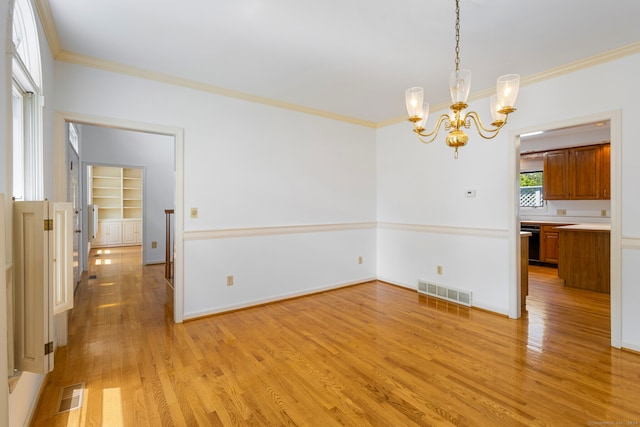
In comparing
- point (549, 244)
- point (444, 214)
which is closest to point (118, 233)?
point (444, 214)

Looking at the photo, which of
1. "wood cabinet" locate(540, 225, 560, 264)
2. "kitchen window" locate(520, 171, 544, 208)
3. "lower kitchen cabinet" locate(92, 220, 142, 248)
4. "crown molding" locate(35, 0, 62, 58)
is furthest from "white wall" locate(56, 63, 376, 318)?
"lower kitchen cabinet" locate(92, 220, 142, 248)

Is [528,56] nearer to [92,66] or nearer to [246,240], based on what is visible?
[246,240]

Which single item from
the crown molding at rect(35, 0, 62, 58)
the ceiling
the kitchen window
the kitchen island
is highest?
the ceiling

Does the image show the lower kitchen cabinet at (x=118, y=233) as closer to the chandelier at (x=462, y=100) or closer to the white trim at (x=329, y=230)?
the white trim at (x=329, y=230)

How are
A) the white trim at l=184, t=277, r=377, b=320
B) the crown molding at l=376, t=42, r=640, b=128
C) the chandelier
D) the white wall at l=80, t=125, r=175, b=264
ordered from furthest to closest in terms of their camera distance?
the white wall at l=80, t=125, r=175, b=264 < the white trim at l=184, t=277, r=377, b=320 < the crown molding at l=376, t=42, r=640, b=128 < the chandelier

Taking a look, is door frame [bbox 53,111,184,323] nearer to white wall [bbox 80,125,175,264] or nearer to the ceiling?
the ceiling

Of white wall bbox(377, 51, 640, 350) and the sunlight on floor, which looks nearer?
the sunlight on floor

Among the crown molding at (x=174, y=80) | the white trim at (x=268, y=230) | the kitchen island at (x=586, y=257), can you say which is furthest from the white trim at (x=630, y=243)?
the crown molding at (x=174, y=80)

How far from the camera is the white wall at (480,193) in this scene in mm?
2754

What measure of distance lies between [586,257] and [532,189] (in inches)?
102

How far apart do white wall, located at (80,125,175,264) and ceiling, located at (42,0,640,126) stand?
4362 millimetres

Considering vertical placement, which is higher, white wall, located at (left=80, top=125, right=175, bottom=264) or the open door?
white wall, located at (left=80, top=125, right=175, bottom=264)

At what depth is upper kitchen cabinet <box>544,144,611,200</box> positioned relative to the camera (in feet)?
18.1

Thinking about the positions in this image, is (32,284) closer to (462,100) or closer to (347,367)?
(347,367)
